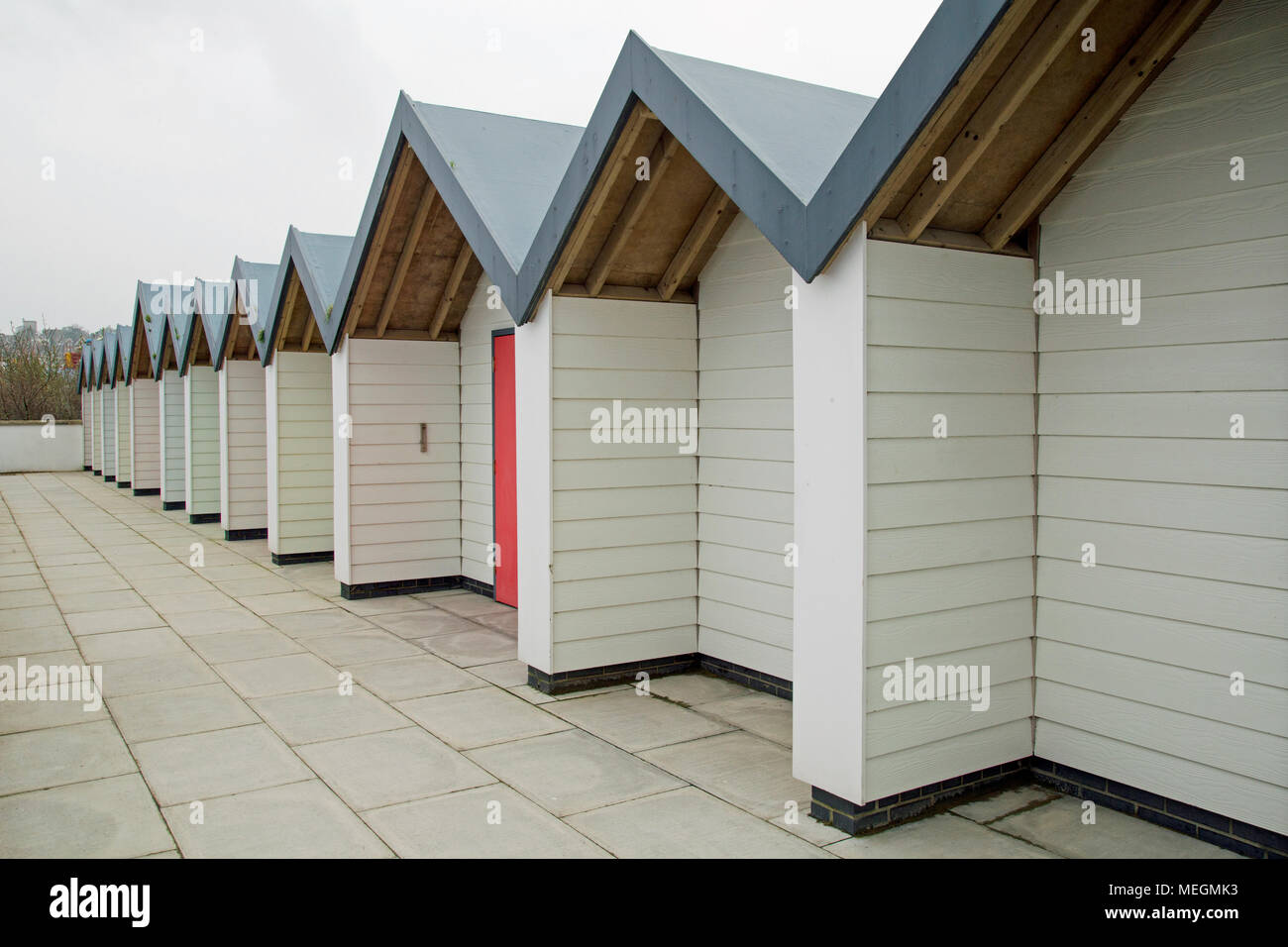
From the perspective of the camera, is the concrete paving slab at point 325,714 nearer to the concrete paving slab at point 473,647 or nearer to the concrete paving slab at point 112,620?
the concrete paving slab at point 473,647

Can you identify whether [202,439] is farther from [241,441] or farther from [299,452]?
[299,452]

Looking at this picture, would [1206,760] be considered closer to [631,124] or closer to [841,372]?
[841,372]

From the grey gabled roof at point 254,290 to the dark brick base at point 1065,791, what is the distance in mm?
9861

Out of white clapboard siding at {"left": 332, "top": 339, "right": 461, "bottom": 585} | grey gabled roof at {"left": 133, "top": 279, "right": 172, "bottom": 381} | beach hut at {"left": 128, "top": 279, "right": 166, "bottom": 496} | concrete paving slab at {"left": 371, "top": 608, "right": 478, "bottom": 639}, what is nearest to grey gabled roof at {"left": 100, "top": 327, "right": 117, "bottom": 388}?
beach hut at {"left": 128, "top": 279, "right": 166, "bottom": 496}

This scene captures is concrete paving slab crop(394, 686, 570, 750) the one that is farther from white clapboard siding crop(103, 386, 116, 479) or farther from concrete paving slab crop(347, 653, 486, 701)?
white clapboard siding crop(103, 386, 116, 479)

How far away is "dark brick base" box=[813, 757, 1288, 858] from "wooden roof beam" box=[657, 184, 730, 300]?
11.4ft

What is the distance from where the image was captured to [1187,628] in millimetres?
3898

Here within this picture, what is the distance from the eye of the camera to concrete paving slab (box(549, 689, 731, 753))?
530 centimetres

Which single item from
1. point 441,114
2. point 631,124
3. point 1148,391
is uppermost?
point 441,114

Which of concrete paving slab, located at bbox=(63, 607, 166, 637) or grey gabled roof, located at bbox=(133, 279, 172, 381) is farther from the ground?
grey gabled roof, located at bbox=(133, 279, 172, 381)

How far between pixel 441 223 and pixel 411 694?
4403 millimetres

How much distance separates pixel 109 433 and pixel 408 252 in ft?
67.8

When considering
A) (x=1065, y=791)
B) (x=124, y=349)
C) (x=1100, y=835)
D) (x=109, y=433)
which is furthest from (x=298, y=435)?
(x=109, y=433)
